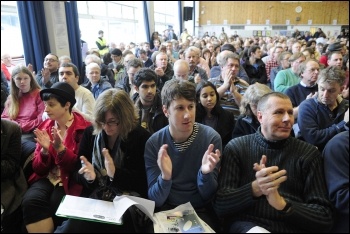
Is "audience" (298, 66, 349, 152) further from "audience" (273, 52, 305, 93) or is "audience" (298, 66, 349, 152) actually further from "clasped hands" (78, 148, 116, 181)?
"clasped hands" (78, 148, 116, 181)

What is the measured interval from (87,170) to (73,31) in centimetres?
424

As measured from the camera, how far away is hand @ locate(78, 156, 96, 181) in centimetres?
151

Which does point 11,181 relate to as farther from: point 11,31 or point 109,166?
point 11,31

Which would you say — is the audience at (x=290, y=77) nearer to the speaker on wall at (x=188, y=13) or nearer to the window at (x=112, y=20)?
the window at (x=112, y=20)

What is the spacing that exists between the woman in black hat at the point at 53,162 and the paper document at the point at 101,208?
0.29 m

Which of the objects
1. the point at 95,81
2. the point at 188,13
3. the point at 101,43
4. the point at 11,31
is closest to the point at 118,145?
the point at 95,81

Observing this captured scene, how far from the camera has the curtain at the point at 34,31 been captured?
4262 millimetres

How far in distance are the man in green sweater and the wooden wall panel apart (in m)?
17.7

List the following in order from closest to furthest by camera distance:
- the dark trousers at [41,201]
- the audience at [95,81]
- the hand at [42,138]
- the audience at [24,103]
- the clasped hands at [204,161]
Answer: the clasped hands at [204,161], the dark trousers at [41,201], the hand at [42,138], the audience at [24,103], the audience at [95,81]

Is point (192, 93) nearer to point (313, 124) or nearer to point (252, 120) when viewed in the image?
point (252, 120)

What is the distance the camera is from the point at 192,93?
1613 millimetres

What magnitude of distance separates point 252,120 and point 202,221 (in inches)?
36.7

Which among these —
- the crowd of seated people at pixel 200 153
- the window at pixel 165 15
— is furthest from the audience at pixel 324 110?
the window at pixel 165 15

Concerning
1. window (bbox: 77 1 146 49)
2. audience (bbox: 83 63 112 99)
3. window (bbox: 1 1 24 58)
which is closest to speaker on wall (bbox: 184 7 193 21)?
window (bbox: 77 1 146 49)
